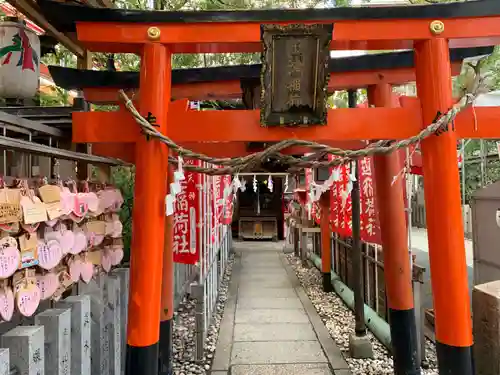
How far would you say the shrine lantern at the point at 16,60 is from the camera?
2977 millimetres

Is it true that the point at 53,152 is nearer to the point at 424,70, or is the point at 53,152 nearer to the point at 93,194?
the point at 93,194

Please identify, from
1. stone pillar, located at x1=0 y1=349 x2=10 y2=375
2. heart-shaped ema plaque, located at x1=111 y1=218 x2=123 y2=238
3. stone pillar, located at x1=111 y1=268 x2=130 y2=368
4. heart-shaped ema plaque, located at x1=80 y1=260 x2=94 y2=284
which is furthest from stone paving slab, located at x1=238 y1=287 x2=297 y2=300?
stone pillar, located at x1=0 y1=349 x2=10 y2=375

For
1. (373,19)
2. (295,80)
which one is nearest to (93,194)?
(295,80)

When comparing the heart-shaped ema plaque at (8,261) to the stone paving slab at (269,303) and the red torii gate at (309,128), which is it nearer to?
the red torii gate at (309,128)

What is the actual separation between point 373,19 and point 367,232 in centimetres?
314

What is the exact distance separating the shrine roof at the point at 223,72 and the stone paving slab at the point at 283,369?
353 cm

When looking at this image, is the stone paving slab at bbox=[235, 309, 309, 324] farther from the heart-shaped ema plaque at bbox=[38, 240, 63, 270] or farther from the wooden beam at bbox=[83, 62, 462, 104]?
the heart-shaped ema plaque at bbox=[38, 240, 63, 270]

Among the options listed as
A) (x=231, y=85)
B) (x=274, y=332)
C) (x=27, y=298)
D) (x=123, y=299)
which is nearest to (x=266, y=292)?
(x=274, y=332)

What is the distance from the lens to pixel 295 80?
2.55 m

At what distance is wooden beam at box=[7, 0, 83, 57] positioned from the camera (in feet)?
11.3

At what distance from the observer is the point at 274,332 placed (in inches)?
238

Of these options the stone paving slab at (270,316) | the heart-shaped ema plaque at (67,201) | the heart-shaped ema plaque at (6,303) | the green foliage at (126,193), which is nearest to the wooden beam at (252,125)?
the heart-shaped ema plaque at (67,201)

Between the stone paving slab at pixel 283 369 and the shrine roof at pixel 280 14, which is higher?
the shrine roof at pixel 280 14

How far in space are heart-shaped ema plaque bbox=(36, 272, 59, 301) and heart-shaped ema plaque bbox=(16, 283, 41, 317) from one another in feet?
0.34
